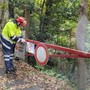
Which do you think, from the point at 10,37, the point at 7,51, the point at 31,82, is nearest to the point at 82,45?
the point at 31,82

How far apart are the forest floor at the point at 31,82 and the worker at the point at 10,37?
33 cm

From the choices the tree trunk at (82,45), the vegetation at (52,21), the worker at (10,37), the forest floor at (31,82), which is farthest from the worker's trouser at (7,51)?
the tree trunk at (82,45)

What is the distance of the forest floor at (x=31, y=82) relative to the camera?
7429 millimetres

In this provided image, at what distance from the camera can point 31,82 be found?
25.7 ft

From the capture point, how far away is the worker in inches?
309

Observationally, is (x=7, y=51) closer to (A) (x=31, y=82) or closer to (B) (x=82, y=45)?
(A) (x=31, y=82)

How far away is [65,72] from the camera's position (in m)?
9.09

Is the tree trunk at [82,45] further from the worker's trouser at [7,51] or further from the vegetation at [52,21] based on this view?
the vegetation at [52,21]

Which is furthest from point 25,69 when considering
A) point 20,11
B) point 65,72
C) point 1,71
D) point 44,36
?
point 20,11

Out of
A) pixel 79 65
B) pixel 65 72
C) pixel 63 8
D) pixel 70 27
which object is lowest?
pixel 65 72

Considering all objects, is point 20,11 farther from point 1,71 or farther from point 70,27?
point 1,71

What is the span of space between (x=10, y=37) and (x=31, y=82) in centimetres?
150

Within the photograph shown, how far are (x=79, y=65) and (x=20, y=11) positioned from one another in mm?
6482

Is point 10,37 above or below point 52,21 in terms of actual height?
below
